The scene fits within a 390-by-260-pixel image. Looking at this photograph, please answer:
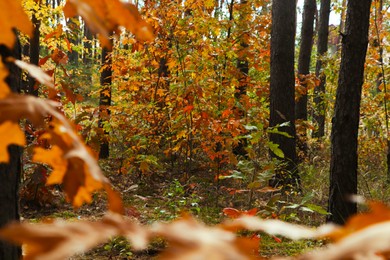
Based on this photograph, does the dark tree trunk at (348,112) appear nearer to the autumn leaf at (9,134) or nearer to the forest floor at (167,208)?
the forest floor at (167,208)

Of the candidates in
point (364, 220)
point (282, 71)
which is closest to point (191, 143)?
point (282, 71)

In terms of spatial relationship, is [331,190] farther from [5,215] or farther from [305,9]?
[305,9]

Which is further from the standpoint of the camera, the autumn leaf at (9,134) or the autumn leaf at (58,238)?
the autumn leaf at (9,134)

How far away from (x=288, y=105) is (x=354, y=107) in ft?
6.89

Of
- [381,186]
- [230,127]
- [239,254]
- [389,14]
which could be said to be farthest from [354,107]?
[389,14]

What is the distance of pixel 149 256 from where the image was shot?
3.02 meters

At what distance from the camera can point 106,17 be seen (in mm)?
648

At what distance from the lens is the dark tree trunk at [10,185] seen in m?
1.22

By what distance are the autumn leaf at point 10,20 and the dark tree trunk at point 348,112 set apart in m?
4.00

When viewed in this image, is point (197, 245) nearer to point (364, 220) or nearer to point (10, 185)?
point (364, 220)

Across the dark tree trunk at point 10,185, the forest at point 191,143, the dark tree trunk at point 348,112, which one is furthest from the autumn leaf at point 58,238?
the dark tree trunk at point 348,112

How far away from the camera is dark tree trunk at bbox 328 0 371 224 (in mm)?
4125

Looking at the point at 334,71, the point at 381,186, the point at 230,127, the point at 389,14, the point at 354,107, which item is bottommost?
the point at 381,186

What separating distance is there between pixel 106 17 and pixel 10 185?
82 cm
